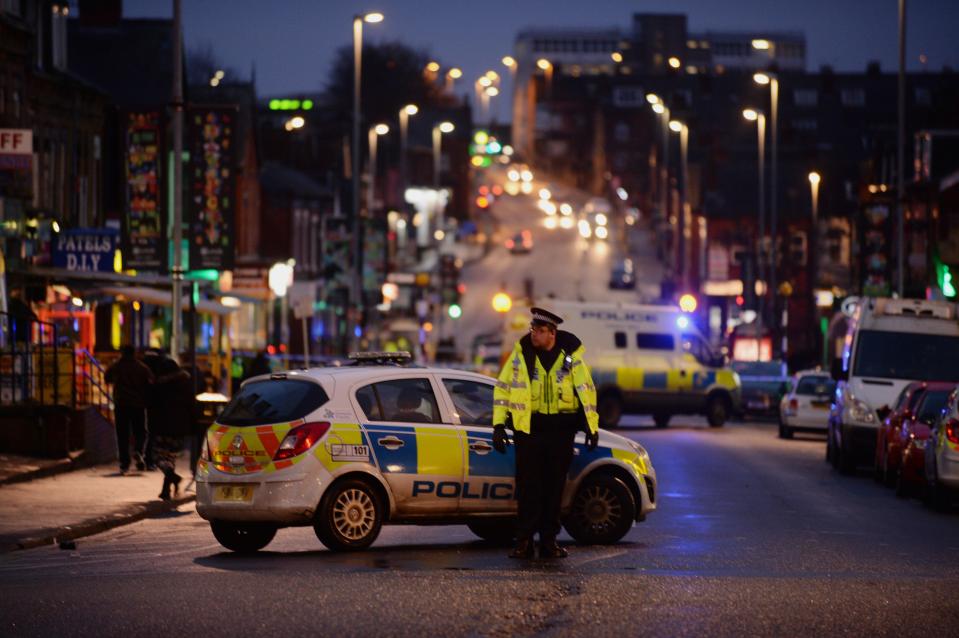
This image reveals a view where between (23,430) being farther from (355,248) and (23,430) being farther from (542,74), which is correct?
(542,74)

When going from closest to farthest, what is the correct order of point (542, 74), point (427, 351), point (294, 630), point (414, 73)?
point (294, 630) < point (427, 351) < point (414, 73) < point (542, 74)

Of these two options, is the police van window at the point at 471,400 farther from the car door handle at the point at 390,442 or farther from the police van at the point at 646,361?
the police van at the point at 646,361

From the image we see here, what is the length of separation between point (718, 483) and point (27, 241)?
58.8 ft

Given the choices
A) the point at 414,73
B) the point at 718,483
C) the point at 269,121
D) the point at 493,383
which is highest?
the point at 414,73

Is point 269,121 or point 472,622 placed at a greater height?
point 269,121

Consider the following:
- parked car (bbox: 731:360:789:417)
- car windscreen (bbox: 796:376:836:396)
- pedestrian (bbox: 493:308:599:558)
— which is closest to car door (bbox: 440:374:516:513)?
pedestrian (bbox: 493:308:599:558)

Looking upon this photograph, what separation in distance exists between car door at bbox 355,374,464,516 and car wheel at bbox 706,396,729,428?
28.1 meters

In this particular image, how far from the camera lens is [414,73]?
150375 mm

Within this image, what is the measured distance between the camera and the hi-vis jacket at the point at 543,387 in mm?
14258

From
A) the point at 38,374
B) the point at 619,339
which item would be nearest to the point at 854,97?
the point at 619,339

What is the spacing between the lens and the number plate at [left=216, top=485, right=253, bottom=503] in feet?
48.6

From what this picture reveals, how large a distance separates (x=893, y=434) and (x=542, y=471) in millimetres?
11428

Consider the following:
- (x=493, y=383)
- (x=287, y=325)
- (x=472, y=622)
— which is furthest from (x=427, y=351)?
(x=472, y=622)

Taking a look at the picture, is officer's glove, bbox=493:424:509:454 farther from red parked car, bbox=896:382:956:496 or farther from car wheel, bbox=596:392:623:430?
car wheel, bbox=596:392:623:430
